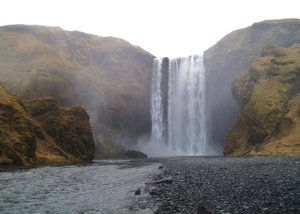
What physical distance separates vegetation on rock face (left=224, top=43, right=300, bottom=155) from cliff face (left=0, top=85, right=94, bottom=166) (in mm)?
29047

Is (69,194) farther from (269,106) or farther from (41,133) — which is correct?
(269,106)

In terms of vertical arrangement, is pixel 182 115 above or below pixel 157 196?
above

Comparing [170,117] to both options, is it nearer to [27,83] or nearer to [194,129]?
[194,129]

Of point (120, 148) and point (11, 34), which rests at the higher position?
point (11, 34)

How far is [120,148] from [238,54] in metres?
42.4

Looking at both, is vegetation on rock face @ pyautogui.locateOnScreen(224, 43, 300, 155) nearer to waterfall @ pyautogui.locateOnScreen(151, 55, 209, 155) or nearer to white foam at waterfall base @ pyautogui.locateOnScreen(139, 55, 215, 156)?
white foam at waterfall base @ pyautogui.locateOnScreen(139, 55, 215, 156)

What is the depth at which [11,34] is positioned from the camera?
106375 mm

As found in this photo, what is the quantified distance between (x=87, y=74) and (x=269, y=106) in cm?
5565

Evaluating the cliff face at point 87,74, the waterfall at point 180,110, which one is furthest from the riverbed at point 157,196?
the waterfall at point 180,110

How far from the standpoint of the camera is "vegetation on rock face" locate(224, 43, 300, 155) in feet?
183

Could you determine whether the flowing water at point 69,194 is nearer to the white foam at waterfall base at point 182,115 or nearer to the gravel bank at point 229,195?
the gravel bank at point 229,195

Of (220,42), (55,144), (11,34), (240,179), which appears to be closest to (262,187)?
(240,179)

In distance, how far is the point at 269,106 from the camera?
207 ft

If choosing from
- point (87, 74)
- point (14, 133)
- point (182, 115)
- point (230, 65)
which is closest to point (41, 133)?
point (14, 133)
